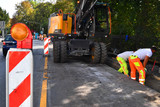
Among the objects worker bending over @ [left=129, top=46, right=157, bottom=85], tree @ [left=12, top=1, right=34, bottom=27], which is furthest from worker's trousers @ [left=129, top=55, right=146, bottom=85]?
tree @ [left=12, top=1, right=34, bottom=27]

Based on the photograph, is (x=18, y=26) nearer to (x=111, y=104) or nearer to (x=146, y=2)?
(x=111, y=104)

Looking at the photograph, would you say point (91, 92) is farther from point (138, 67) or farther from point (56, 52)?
point (56, 52)

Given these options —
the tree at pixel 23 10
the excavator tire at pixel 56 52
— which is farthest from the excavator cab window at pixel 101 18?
the tree at pixel 23 10

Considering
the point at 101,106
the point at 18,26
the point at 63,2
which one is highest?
the point at 63,2

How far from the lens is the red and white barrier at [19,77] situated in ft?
7.40

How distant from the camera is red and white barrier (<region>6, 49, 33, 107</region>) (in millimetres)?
2256

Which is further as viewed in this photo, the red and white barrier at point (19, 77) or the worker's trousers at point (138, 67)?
the worker's trousers at point (138, 67)

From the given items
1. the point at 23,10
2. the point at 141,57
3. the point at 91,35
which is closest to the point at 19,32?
the point at 141,57

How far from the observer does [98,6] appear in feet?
29.9

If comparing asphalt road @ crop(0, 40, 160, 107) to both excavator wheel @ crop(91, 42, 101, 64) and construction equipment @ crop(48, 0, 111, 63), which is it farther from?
construction equipment @ crop(48, 0, 111, 63)

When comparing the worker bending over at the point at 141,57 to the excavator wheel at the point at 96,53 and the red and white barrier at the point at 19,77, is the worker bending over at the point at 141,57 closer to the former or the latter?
the excavator wheel at the point at 96,53

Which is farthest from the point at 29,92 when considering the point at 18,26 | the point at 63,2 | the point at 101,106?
the point at 63,2

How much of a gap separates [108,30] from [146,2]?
12.6 ft

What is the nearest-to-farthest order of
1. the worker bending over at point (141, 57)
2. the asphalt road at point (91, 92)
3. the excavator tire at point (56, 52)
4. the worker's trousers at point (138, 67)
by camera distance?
the asphalt road at point (91, 92) → the worker's trousers at point (138, 67) → the worker bending over at point (141, 57) → the excavator tire at point (56, 52)
